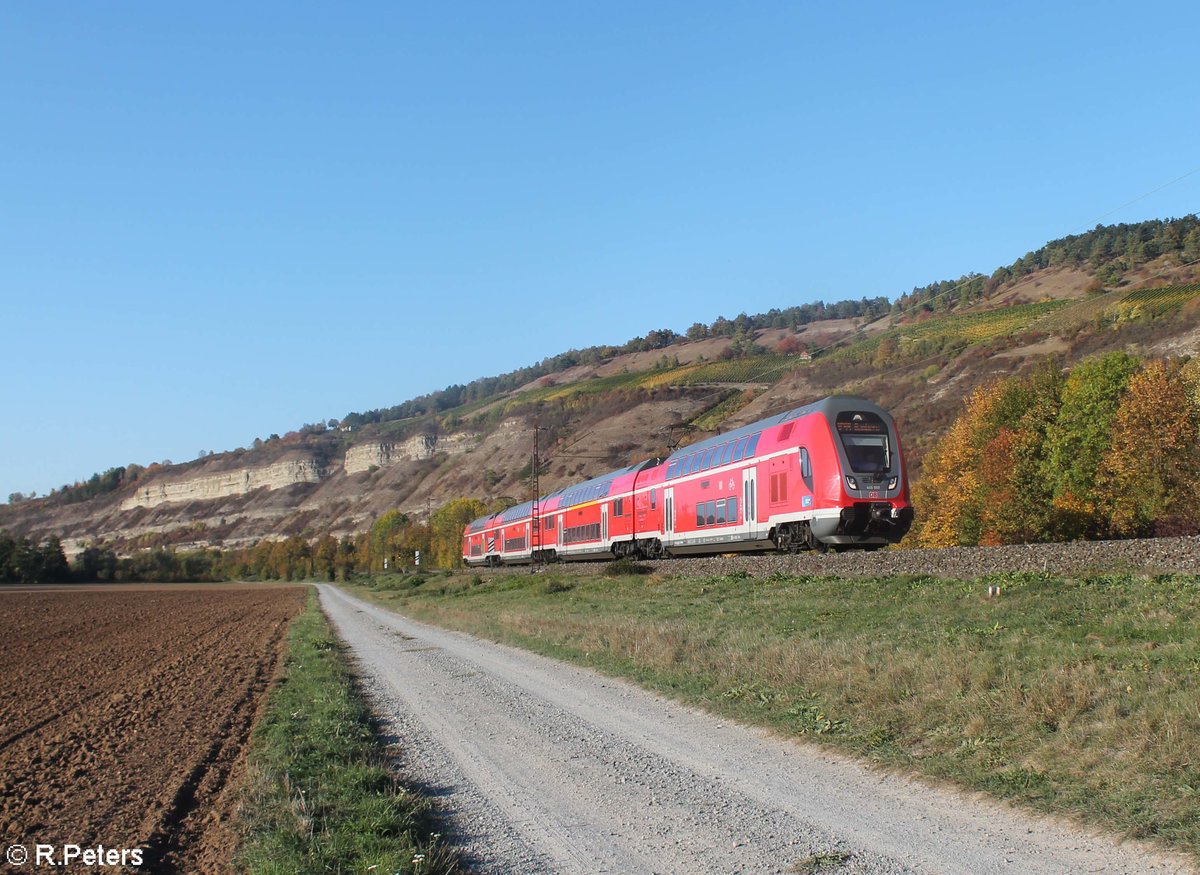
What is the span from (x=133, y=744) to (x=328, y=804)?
5568 millimetres

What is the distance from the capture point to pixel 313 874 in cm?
666

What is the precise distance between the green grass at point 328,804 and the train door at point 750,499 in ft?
62.1

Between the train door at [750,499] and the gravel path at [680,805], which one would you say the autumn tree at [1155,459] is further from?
the gravel path at [680,805]

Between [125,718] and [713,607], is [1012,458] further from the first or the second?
[125,718]

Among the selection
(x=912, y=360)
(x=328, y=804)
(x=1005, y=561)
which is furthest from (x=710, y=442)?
(x=912, y=360)

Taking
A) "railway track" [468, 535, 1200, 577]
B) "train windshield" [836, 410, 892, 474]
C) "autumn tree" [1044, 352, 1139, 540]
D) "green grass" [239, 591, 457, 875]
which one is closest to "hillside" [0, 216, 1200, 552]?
"autumn tree" [1044, 352, 1139, 540]

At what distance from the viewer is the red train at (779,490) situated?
2762 cm

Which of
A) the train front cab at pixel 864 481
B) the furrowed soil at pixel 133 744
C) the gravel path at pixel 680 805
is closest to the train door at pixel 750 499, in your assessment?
the train front cab at pixel 864 481

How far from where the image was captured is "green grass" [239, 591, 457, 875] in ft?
22.8

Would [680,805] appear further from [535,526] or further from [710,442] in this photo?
[535,526]

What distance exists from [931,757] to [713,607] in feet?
42.6

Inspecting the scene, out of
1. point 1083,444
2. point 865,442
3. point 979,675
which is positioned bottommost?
point 979,675

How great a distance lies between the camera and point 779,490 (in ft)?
98.3

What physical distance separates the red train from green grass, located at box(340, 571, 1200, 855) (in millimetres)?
6066
